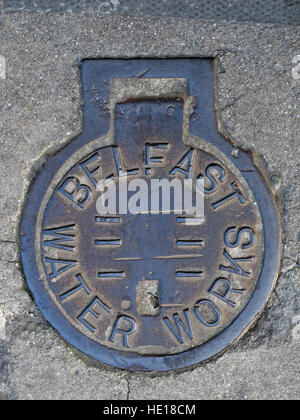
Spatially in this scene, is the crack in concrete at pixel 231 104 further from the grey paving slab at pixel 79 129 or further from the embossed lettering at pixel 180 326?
the embossed lettering at pixel 180 326

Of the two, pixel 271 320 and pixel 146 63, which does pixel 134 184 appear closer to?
pixel 146 63

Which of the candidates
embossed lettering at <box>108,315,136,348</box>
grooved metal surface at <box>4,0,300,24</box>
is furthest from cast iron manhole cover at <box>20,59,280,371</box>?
grooved metal surface at <box>4,0,300,24</box>

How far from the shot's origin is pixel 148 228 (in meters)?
1.98

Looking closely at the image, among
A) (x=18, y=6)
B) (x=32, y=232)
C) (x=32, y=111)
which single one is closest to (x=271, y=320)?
(x=32, y=232)

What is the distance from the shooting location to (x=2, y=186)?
1.99 meters

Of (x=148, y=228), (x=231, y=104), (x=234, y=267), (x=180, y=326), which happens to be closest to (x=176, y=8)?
(x=231, y=104)

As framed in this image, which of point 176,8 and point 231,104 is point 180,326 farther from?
point 176,8

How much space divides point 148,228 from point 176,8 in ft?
3.50

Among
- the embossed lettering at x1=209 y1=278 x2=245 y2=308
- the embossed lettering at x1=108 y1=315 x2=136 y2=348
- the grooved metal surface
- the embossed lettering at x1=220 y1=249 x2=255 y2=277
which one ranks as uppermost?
the grooved metal surface

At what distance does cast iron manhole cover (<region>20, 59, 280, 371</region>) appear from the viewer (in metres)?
1.97

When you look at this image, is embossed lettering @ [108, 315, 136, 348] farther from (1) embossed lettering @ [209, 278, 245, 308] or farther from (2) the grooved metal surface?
(2) the grooved metal surface

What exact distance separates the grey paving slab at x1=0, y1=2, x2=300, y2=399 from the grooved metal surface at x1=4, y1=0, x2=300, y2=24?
34 millimetres

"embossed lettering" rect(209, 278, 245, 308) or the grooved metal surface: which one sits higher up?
the grooved metal surface

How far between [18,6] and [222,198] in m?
1.34
